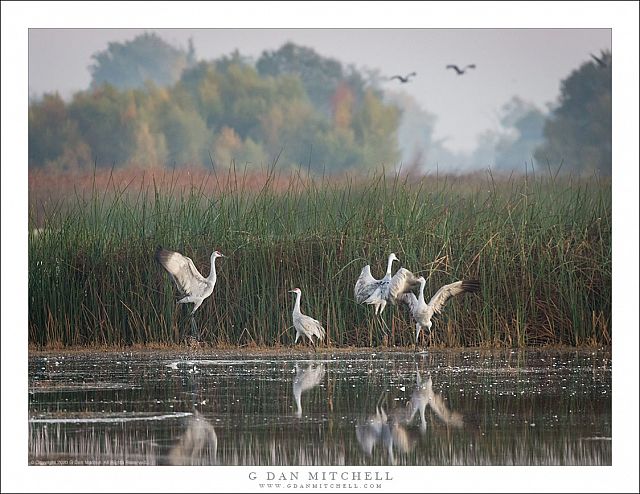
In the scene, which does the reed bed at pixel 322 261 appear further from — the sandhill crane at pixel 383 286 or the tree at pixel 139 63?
the tree at pixel 139 63

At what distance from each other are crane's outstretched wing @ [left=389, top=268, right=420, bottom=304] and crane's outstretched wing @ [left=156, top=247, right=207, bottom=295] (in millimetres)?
1445

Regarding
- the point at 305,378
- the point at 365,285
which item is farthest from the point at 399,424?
the point at 365,285

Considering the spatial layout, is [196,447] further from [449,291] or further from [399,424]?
[449,291]

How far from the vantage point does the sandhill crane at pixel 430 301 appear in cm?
891

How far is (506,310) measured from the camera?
360 inches

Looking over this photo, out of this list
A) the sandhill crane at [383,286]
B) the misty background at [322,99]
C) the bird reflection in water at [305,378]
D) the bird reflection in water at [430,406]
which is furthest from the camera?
the misty background at [322,99]

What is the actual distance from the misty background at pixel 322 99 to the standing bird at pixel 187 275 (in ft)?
3.82

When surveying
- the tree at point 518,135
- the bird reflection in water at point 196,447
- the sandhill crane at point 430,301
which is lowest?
the bird reflection in water at point 196,447

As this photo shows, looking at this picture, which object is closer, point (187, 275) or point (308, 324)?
point (308, 324)

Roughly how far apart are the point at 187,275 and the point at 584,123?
3349mm

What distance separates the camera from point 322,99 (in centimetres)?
998

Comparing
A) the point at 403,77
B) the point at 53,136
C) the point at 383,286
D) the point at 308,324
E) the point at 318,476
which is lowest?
the point at 318,476

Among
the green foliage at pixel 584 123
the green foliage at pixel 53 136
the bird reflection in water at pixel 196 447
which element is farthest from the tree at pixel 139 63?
the bird reflection in water at pixel 196 447

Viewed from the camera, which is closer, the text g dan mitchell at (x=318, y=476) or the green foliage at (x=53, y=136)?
the text g dan mitchell at (x=318, y=476)
